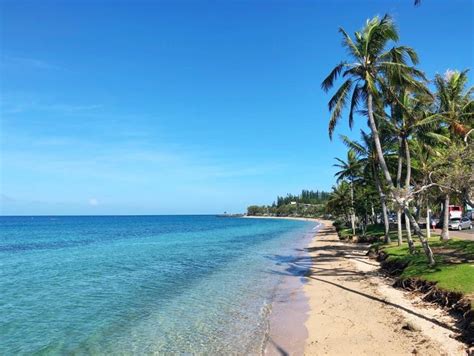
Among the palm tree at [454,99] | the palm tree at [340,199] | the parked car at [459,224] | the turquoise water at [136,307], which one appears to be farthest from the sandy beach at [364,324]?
the palm tree at [340,199]

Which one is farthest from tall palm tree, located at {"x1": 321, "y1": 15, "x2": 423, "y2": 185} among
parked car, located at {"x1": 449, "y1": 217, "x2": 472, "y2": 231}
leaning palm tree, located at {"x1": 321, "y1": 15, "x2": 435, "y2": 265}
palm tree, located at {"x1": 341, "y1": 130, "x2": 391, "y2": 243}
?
parked car, located at {"x1": 449, "y1": 217, "x2": 472, "y2": 231}

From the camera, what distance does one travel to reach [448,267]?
16.2 metres

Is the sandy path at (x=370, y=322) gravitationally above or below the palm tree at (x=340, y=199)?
below

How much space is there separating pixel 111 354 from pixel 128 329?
231 centimetres

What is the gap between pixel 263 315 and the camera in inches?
591

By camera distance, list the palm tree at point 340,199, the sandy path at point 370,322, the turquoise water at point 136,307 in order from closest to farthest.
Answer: the sandy path at point 370,322
the turquoise water at point 136,307
the palm tree at point 340,199

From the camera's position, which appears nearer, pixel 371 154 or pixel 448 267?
pixel 448 267

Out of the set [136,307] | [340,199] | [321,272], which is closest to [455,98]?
Result: [321,272]

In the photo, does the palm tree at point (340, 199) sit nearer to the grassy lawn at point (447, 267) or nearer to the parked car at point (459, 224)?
the parked car at point (459, 224)

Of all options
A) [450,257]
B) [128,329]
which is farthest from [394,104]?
[128,329]

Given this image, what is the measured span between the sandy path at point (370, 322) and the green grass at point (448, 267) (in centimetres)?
119

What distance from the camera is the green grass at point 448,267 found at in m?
13.6

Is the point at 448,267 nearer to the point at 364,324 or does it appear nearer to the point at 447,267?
the point at 447,267

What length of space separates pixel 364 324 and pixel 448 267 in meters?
5.88
